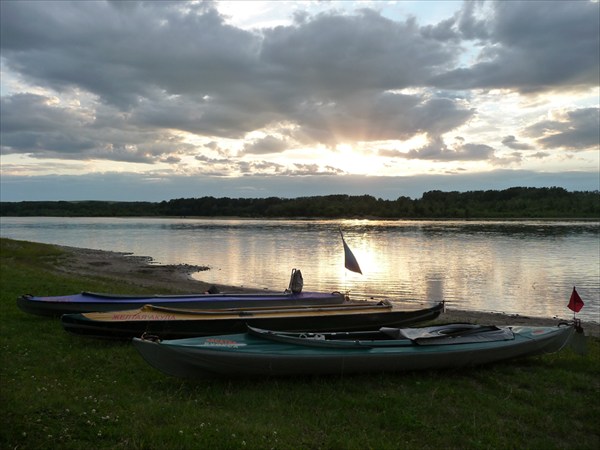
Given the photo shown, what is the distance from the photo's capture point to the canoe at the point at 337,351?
8148mm

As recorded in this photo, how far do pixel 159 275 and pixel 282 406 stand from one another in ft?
84.1

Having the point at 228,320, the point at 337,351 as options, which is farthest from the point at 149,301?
the point at 337,351

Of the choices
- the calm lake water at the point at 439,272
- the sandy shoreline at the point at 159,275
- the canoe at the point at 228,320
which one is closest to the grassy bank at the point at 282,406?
the canoe at the point at 228,320

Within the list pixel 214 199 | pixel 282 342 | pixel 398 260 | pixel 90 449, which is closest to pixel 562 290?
pixel 398 260

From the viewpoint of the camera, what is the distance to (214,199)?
189 meters

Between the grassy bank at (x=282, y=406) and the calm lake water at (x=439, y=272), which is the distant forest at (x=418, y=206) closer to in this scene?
the calm lake water at (x=439, y=272)

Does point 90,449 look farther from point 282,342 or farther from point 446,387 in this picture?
point 446,387

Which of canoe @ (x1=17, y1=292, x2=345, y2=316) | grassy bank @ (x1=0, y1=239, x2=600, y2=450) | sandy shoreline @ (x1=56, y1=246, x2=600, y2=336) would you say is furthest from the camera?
sandy shoreline @ (x1=56, y1=246, x2=600, y2=336)

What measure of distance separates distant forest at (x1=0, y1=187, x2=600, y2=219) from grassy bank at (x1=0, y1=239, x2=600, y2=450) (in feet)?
471

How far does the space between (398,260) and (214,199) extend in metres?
155

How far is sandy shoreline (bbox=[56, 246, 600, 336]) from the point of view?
691 inches

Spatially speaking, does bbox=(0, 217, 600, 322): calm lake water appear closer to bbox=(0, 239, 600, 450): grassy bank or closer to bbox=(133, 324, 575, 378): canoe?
bbox=(133, 324, 575, 378): canoe

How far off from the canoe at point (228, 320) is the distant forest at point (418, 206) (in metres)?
140

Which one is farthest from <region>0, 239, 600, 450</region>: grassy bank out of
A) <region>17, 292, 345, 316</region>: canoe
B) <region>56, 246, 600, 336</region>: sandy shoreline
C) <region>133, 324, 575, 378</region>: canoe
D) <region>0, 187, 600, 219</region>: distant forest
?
<region>0, 187, 600, 219</region>: distant forest
